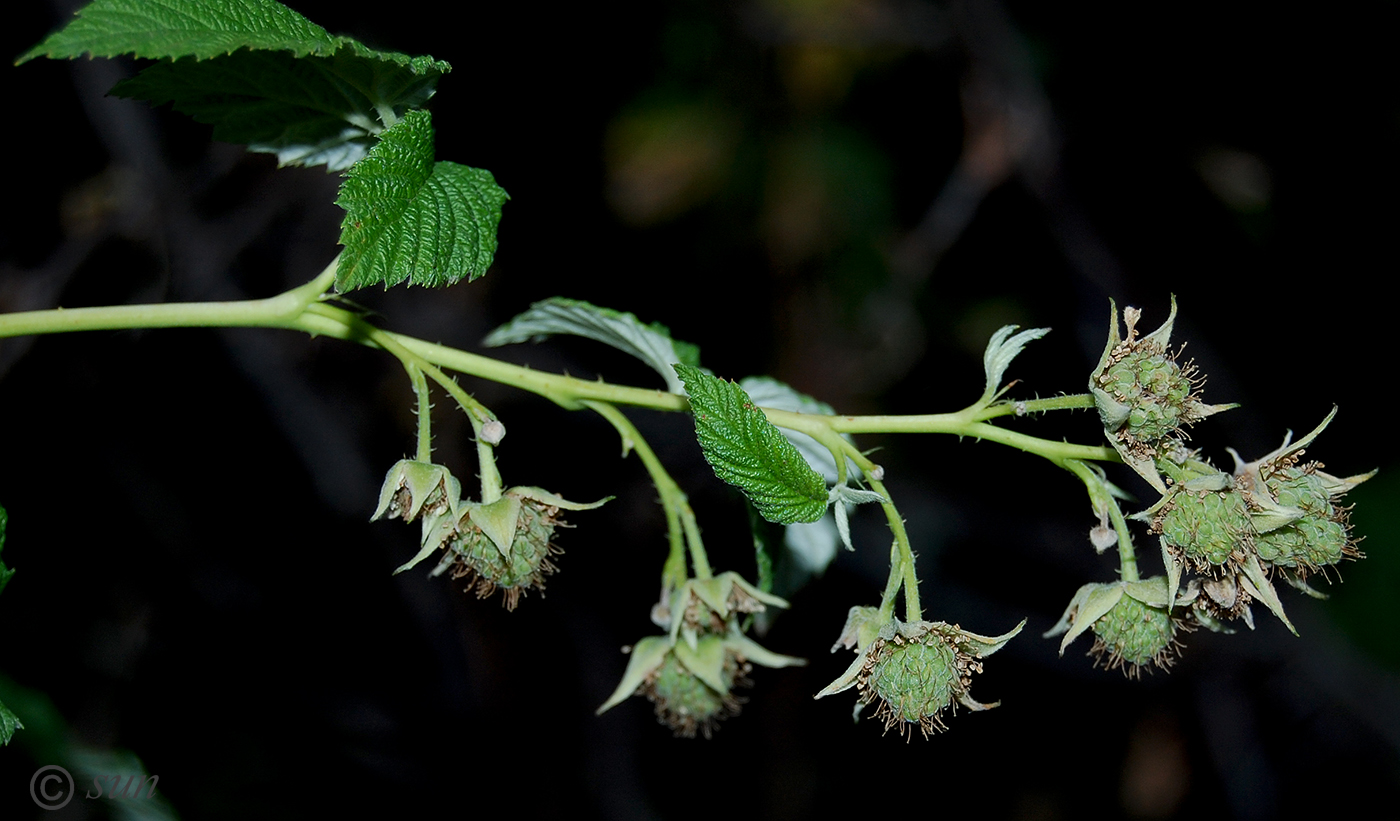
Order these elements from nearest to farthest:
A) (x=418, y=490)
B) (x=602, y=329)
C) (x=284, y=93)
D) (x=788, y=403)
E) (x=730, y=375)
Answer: (x=418, y=490) < (x=284, y=93) < (x=602, y=329) < (x=788, y=403) < (x=730, y=375)

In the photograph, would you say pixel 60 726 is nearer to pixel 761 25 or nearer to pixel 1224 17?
pixel 761 25

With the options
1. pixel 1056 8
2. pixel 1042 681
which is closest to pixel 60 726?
pixel 1042 681

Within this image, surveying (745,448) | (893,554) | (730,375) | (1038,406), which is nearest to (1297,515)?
(1038,406)

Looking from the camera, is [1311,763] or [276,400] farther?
[1311,763]

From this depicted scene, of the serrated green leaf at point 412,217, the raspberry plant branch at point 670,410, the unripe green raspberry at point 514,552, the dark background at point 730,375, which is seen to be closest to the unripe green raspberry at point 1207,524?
the raspberry plant branch at point 670,410

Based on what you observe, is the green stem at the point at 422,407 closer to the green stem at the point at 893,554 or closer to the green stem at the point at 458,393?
the green stem at the point at 458,393

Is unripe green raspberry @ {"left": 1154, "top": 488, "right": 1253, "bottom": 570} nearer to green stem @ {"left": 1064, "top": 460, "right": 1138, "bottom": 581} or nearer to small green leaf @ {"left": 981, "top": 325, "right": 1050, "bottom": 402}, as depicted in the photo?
green stem @ {"left": 1064, "top": 460, "right": 1138, "bottom": 581}

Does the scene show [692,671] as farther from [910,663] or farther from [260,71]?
[260,71]
